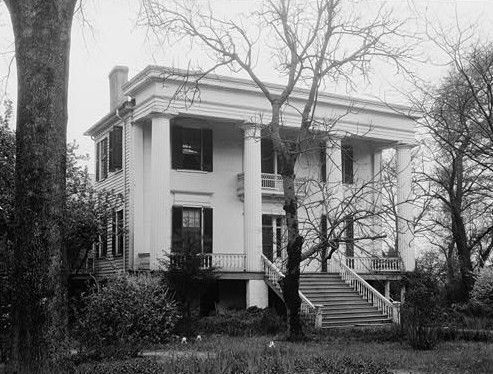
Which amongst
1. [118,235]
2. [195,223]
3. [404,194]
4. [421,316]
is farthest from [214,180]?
[421,316]

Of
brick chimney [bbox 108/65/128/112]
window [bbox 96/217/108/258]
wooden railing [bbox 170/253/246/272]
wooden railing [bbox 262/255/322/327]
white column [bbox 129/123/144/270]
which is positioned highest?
brick chimney [bbox 108/65/128/112]

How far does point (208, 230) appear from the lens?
26922mm

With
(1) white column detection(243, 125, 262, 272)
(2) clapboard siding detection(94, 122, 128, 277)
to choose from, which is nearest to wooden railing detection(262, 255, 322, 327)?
(1) white column detection(243, 125, 262, 272)

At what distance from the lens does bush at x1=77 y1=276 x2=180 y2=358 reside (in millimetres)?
12477

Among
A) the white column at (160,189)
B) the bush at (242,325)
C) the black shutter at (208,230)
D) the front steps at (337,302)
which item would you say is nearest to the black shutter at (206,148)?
the black shutter at (208,230)

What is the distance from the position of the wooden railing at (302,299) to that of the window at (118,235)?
5753 mm

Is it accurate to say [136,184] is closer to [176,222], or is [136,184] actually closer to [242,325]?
[176,222]

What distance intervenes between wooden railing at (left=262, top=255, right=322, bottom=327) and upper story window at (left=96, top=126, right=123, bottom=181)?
7044 mm

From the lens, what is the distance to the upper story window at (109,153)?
1088 inches

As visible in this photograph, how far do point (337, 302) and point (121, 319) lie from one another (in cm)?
1266

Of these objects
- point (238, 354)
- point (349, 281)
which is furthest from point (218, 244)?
point (238, 354)

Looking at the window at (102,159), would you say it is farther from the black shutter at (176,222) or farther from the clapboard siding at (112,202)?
the black shutter at (176,222)

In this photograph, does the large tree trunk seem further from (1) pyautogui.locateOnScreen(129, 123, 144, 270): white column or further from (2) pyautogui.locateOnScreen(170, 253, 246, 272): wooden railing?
(1) pyautogui.locateOnScreen(129, 123, 144, 270): white column

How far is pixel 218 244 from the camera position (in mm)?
27609
